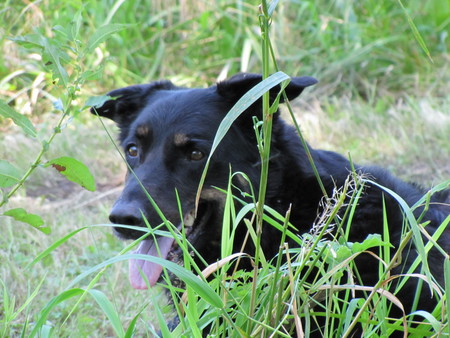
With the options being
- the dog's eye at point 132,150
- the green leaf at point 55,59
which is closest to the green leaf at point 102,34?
the green leaf at point 55,59

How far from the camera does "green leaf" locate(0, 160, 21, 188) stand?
5.68ft

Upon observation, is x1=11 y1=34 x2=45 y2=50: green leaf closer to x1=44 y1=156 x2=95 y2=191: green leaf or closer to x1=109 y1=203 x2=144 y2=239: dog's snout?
x1=44 y1=156 x2=95 y2=191: green leaf

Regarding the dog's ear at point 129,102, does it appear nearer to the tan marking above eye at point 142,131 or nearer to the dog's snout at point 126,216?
the tan marking above eye at point 142,131

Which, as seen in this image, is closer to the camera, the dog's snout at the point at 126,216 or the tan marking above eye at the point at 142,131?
the dog's snout at the point at 126,216

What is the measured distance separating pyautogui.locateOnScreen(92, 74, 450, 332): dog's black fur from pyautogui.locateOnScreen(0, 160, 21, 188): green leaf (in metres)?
0.86

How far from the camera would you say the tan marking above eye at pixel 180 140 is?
2.86 meters

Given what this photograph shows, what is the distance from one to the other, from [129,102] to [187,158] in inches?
24.4

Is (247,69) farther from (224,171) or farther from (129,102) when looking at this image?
(224,171)

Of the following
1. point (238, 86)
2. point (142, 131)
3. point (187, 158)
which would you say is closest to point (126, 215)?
point (187, 158)

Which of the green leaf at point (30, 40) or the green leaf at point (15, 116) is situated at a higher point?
the green leaf at point (30, 40)

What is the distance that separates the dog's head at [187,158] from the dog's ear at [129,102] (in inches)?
7.5

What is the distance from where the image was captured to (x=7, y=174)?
1733 millimetres

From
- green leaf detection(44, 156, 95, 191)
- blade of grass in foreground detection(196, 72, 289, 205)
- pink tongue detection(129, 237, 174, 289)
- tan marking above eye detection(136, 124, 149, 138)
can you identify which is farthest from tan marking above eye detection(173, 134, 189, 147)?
blade of grass in foreground detection(196, 72, 289, 205)

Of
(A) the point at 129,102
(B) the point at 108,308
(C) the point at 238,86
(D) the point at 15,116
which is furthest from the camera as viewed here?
(A) the point at 129,102
